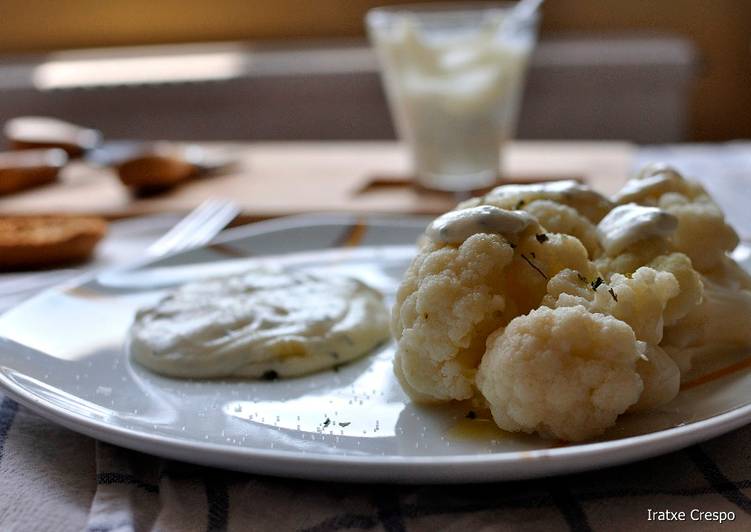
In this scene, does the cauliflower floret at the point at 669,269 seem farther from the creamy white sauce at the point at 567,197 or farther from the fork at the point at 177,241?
the fork at the point at 177,241

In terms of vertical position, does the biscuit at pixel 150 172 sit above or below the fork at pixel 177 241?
below

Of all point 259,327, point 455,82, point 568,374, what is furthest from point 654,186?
point 455,82

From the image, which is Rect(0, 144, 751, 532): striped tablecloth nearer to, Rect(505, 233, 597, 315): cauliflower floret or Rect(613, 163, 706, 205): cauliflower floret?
Rect(505, 233, 597, 315): cauliflower floret

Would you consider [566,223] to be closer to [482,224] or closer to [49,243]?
[482,224]

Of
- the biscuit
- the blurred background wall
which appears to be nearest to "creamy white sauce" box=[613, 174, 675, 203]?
the biscuit

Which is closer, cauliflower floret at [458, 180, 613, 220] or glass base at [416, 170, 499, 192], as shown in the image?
cauliflower floret at [458, 180, 613, 220]

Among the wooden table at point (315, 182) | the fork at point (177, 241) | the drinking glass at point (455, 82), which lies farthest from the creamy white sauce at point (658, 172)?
the drinking glass at point (455, 82)
